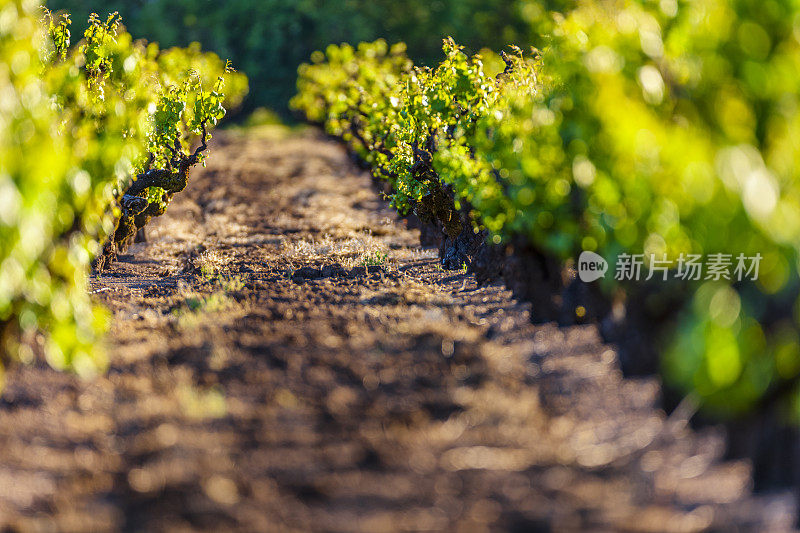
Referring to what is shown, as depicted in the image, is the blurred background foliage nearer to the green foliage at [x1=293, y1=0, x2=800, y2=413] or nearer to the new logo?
the new logo

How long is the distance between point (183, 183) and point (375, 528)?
11.7 m

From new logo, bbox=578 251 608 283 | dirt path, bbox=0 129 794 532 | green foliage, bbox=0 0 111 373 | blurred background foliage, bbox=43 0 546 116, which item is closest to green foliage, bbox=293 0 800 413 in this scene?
new logo, bbox=578 251 608 283

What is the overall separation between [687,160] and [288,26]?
4746 cm

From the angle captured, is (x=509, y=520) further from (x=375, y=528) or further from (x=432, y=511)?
(x=375, y=528)

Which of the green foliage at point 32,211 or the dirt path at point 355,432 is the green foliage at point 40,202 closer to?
the green foliage at point 32,211

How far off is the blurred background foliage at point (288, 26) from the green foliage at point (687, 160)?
33.3 meters

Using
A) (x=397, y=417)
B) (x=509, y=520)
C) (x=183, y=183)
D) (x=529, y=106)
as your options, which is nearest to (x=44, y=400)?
(x=397, y=417)

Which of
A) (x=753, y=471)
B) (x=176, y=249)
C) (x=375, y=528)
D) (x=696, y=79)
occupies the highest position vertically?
(x=176, y=249)

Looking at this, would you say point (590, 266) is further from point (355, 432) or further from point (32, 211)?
point (32, 211)

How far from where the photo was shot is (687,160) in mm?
4082

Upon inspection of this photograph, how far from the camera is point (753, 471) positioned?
15.3 feet

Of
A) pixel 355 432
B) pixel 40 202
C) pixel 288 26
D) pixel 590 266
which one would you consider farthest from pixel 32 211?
pixel 288 26

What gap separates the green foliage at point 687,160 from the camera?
398 centimetres

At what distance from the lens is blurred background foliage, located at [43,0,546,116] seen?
41250 mm
